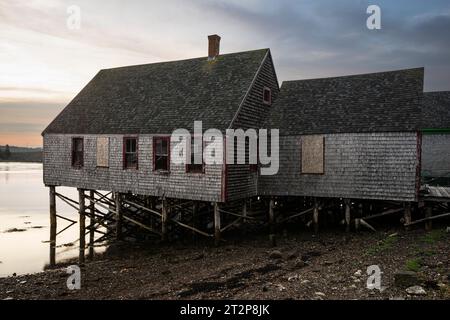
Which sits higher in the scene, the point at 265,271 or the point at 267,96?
the point at 267,96

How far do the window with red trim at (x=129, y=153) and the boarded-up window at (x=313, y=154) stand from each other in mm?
8160

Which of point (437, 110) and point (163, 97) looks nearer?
point (163, 97)

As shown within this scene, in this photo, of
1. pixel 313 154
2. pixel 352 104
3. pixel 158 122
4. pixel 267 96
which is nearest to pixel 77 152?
pixel 158 122

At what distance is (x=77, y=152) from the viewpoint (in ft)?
67.3

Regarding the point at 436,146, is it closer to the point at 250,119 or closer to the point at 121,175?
the point at 250,119

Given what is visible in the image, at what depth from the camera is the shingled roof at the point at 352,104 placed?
Result: 16.0 m

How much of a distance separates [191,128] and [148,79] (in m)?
6.46

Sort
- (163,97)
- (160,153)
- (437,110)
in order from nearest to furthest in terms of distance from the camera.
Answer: (160,153), (163,97), (437,110)

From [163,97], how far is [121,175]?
15.0 feet

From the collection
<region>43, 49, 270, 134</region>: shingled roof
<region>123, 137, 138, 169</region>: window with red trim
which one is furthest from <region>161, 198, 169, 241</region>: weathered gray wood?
<region>43, 49, 270, 134</region>: shingled roof

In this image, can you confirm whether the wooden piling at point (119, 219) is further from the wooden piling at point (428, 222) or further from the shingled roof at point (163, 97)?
the wooden piling at point (428, 222)

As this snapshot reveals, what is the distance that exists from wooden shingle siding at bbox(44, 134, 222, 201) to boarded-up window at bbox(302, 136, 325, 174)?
4149 millimetres

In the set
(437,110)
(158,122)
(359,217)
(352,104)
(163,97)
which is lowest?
(359,217)

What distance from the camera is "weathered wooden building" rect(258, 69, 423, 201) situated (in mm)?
15453
